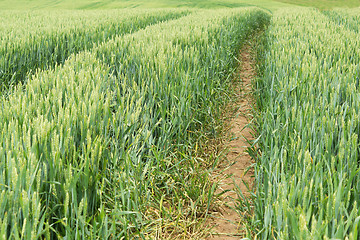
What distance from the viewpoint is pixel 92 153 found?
4.17ft

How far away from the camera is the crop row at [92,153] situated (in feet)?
3.45

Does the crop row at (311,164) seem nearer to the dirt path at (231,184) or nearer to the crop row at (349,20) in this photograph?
the dirt path at (231,184)

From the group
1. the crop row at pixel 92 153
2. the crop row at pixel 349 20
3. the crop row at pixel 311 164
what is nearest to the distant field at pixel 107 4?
the crop row at pixel 349 20

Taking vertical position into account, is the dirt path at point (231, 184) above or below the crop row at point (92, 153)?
below

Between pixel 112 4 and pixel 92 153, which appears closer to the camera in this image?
pixel 92 153

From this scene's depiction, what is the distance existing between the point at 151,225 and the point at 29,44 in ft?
10.2

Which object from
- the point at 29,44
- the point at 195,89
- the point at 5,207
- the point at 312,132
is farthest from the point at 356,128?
the point at 29,44

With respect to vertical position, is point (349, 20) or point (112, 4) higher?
point (112, 4)

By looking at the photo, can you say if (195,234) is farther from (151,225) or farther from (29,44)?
(29,44)

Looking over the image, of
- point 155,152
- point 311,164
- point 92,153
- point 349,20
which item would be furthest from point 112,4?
point 311,164

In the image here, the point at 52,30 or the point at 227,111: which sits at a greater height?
the point at 52,30

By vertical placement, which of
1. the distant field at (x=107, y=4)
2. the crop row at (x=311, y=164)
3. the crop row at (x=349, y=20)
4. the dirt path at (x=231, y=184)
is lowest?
the dirt path at (x=231, y=184)

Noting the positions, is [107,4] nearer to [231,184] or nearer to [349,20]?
[349,20]

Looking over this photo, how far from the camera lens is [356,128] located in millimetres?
1658
